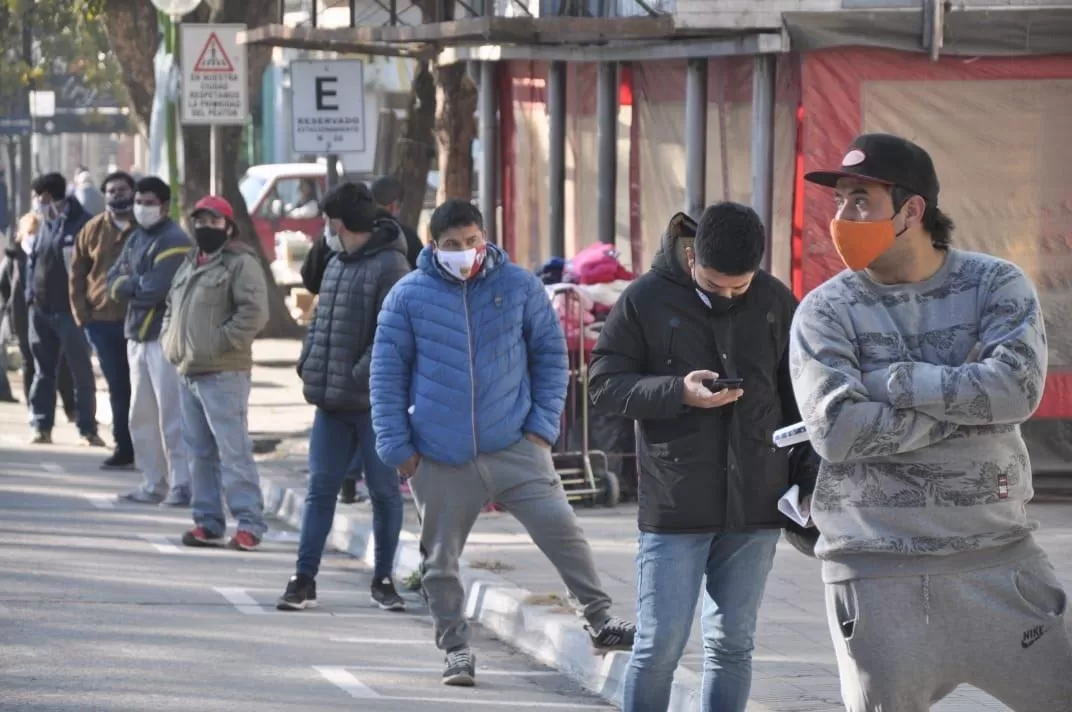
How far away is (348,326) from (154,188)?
13.3ft

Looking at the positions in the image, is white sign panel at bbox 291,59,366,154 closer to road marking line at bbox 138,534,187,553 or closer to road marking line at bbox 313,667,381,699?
road marking line at bbox 138,534,187,553

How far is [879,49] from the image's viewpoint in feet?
40.8

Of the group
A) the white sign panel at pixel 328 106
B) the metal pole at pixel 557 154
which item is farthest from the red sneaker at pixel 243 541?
the metal pole at pixel 557 154

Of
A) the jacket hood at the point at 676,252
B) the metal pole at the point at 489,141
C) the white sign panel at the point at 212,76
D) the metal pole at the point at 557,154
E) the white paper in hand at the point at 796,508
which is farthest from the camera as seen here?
the white sign panel at the point at 212,76

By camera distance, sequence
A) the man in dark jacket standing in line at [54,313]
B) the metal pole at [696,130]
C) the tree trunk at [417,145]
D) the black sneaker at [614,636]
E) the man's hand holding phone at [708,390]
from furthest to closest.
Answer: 1. the tree trunk at [417,145]
2. the man in dark jacket standing in line at [54,313]
3. the metal pole at [696,130]
4. the black sneaker at [614,636]
5. the man's hand holding phone at [708,390]

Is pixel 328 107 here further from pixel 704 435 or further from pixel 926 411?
pixel 926 411

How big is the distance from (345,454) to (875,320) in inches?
200

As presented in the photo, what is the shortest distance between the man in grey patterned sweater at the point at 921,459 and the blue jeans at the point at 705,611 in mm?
1316

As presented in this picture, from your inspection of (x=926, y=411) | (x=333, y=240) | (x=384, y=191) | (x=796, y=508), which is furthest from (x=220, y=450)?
(x=926, y=411)

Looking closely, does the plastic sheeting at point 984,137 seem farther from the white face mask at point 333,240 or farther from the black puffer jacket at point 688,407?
the black puffer jacket at point 688,407

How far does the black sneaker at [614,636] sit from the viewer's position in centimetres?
776

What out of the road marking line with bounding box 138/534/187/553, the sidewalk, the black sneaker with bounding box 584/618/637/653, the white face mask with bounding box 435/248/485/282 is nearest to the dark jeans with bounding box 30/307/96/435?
the sidewalk

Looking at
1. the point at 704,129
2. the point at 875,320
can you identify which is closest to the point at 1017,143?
the point at 704,129

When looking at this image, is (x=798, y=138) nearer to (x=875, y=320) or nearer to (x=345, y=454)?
(x=345, y=454)
